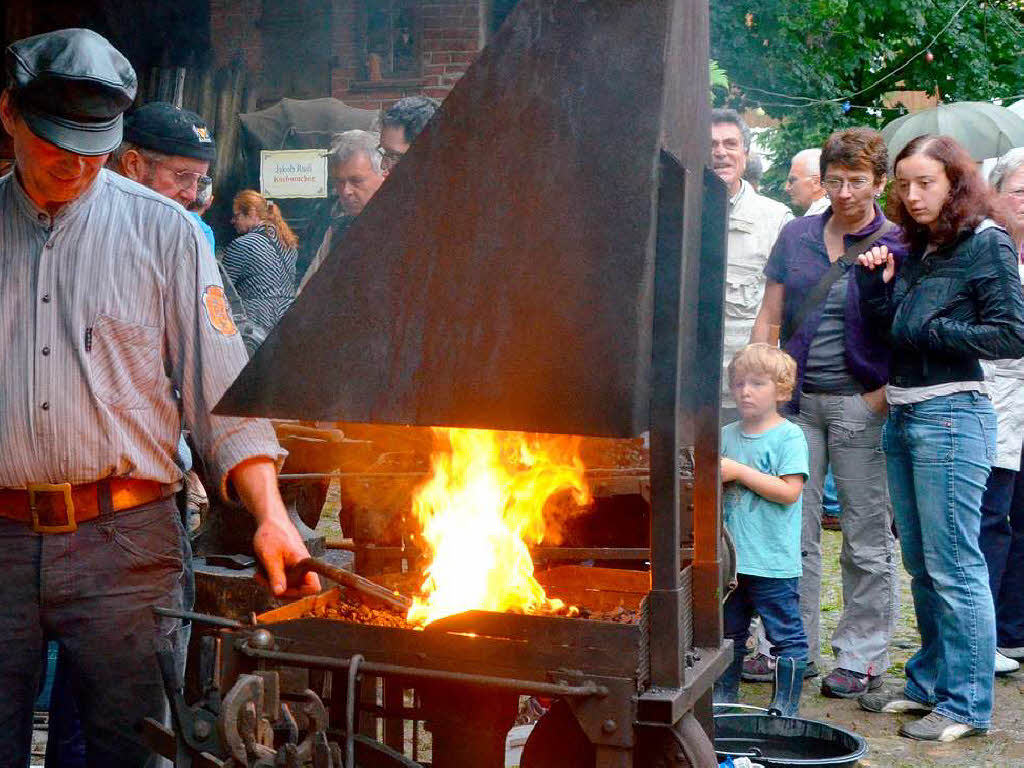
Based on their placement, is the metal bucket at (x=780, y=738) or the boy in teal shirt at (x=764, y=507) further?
the boy in teal shirt at (x=764, y=507)

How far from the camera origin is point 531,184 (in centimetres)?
299

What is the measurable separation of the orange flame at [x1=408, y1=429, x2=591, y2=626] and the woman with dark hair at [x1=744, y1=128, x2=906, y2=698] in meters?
2.34

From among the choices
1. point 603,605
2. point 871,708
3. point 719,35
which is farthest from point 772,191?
point 603,605

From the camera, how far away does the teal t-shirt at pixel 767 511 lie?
4.99m

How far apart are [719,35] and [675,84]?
1290 centimetres

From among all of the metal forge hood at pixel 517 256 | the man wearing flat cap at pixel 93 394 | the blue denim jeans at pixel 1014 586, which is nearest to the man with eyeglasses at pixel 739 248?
the blue denim jeans at pixel 1014 586

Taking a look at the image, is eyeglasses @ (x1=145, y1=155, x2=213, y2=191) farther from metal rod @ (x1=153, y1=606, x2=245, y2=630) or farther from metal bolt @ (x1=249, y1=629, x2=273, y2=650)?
metal bolt @ (x1=249, y1=629, x2=273, y2=650)

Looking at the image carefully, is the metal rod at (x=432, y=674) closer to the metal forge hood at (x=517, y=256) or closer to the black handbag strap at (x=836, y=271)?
the metal forge hood at (x=517, y=256)

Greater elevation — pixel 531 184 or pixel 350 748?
pixel 531 184

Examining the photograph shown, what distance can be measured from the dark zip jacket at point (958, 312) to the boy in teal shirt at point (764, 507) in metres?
0.47

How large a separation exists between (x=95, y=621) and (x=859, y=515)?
11.6 feet

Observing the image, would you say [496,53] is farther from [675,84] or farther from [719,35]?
[719,35]

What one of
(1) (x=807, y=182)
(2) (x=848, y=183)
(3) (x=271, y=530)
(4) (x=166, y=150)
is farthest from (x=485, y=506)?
(1) (x=807, y=182)

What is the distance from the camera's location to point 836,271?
5.59 meters
